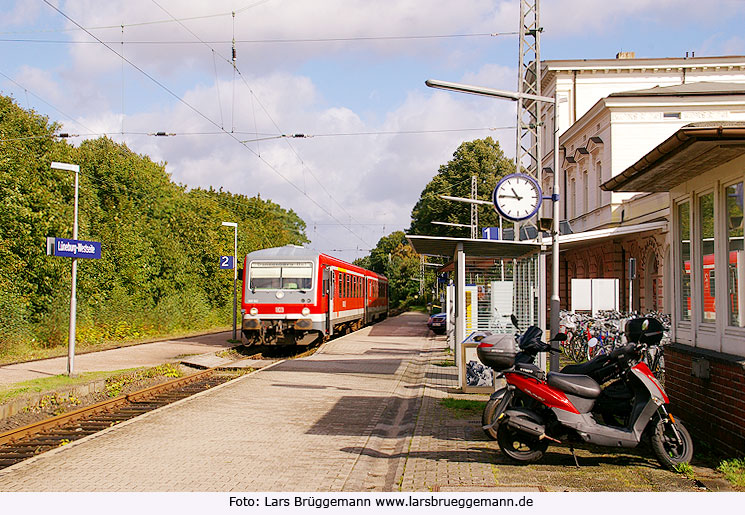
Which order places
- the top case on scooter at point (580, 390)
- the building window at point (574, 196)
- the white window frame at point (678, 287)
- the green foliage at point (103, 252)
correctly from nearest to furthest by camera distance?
the top case on scooter at point (580, 390), the white window frame at point (678, 287), the green foliage at point (103, 252), the building window at point (574, 196)

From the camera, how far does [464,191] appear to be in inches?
2275

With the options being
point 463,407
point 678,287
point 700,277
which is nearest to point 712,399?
point 700,277

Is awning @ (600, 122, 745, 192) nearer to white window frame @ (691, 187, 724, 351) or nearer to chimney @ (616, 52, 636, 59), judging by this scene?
white window frame @ (691, 187, 724, 351)

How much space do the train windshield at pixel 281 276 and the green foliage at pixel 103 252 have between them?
568cm

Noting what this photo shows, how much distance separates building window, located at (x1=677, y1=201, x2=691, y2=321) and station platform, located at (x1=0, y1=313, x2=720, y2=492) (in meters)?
1.91

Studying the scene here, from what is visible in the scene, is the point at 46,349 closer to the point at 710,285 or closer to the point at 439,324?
the point at 439,324

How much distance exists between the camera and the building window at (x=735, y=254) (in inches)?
275

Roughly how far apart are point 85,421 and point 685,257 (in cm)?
819

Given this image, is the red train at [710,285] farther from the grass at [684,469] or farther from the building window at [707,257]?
the grass at [684,469]

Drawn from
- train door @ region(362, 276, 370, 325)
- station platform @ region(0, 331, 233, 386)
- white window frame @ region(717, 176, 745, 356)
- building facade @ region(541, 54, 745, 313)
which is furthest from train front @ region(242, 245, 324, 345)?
white window frame @ region(717, 176, 745, 356)

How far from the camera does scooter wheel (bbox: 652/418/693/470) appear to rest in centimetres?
670

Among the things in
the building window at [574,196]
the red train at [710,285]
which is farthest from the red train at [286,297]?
the building window at [574,196]

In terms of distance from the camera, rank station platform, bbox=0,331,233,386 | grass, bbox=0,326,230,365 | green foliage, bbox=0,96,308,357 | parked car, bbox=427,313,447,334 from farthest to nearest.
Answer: parked car, bbox=427,313,447,334 < green foliage, bbox=0,96,308,357 < grass, bbox=0,326,230,365 < station platform, bbox=0,331,233,386
